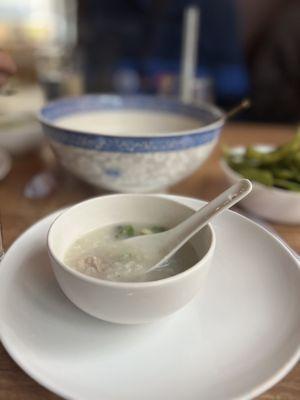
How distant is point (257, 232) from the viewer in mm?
570

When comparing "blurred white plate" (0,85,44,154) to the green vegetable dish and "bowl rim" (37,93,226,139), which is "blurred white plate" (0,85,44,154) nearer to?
"bowl rim" (37,93,226,139)

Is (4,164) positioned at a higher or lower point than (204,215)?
lower

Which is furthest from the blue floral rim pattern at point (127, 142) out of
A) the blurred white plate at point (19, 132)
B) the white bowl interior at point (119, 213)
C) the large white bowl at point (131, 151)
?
the blurred white plate at point (19, 132)

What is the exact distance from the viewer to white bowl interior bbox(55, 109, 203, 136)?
88cm

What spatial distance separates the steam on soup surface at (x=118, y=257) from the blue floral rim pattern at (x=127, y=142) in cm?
15

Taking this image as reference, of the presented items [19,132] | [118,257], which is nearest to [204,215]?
[118,257]

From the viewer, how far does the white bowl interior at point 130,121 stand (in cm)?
88

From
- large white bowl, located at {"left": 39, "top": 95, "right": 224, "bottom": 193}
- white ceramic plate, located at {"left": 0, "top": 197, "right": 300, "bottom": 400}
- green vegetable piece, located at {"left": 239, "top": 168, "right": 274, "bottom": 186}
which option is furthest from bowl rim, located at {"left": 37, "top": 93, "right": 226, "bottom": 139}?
white ceramic plate, located at {"left": 0, "top": 197, "right": 300, "bottom": 400}

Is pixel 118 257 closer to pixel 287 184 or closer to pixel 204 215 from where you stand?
pixel 204 215

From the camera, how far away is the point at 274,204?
702 mm

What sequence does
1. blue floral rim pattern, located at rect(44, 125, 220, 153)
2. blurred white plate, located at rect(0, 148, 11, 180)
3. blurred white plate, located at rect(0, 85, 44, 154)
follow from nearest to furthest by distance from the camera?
blue floral rim pattern, located at rect(44, 125, 220, 153), blurred white plate, located at rect(0, 148, 11, 180), blurred white plate, located at rect(0, 85, 44, 154)

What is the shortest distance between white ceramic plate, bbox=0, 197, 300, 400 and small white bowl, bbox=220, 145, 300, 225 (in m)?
0.16

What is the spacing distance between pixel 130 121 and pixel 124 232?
413mm

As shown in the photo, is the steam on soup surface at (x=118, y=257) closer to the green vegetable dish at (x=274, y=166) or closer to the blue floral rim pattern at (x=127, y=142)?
the blue floral rim pattern at (x=127, y=142)
